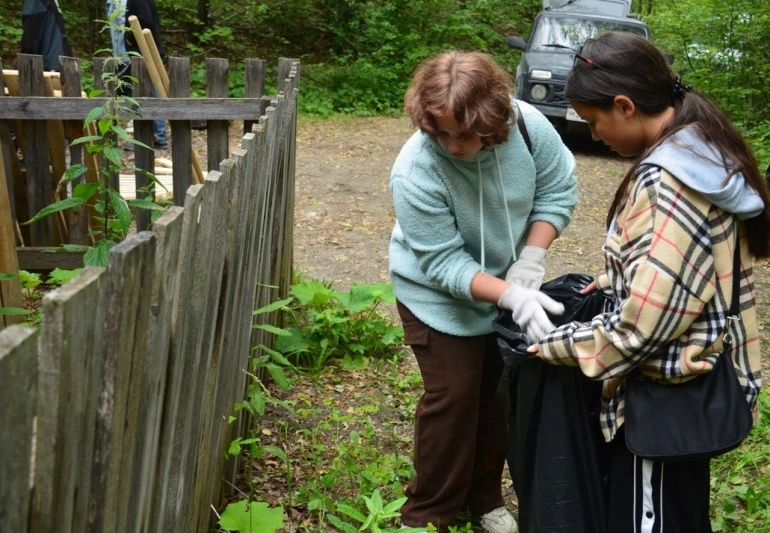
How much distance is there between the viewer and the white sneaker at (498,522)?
3287 millimetres

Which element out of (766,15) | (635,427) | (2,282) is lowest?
(2,282)

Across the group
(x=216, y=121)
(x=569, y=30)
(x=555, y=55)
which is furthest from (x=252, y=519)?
(x=569, y=30)

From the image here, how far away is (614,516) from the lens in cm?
233

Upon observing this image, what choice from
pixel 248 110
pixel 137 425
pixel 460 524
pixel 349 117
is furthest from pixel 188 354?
pixel 349 117

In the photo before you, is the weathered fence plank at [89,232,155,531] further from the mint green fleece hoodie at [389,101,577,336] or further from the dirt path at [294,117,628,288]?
the dirt path at [294,117,628,288]

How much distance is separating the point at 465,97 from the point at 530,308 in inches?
25.5

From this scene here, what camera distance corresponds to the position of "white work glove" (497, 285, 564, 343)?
8.00ft

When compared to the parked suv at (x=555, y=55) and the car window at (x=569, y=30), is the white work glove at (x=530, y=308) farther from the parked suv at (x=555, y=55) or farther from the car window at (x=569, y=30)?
the car window at (x=569, y=30)

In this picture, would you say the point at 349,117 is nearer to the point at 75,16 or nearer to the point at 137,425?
the point at 75,16

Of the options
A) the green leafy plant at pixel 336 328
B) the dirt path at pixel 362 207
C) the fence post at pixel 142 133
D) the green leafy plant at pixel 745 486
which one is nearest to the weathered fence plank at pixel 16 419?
the green leafy plant at pixel 745 486

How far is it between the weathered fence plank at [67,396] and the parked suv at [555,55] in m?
10.1

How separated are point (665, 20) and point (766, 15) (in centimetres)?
266

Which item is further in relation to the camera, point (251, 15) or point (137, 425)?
point (251, 15)

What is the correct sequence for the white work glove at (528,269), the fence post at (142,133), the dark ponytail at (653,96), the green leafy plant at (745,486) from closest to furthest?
the dark ponytail at (653,96) → the white work glove at (528,269) → the green leafy plant at (745,486) → the fence post at (142,133)
